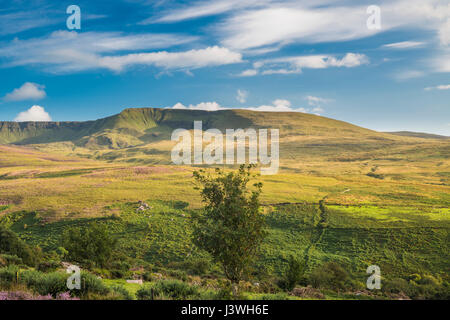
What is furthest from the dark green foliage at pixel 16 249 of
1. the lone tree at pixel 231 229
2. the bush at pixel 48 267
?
the lone tree at pixel 231 229

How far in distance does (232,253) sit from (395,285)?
2325 cm

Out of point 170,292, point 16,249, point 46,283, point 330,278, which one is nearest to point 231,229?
point 170,292

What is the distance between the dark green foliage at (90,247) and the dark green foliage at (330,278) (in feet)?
76.8

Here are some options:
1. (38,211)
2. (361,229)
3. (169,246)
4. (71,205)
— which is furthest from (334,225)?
(38,211)

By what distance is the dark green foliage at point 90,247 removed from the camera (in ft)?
99.3

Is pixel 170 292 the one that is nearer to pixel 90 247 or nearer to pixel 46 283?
pixel 46 283

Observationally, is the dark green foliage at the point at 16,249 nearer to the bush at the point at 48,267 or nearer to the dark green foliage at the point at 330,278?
the bush at the point at 48,267

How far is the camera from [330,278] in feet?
103

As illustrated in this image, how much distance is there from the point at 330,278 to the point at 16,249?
35657mm

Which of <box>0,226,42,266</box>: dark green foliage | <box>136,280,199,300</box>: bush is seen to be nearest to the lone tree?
<box>136,280,199,300</box>: bush

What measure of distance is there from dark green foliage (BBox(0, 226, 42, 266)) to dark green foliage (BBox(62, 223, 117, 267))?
11.1 ft

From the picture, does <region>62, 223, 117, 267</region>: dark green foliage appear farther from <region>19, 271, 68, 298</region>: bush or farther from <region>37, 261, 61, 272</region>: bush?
<region>19, 271, 68, 298</region>: bush
